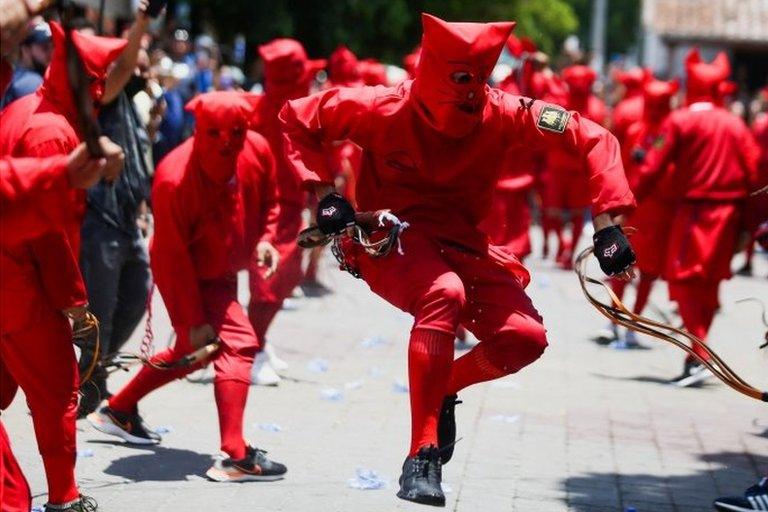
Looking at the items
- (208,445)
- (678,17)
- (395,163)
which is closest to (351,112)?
(395,163)

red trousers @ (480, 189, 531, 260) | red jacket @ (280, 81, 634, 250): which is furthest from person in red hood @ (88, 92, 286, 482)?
red trousers @ (480, 189, 531, 260)

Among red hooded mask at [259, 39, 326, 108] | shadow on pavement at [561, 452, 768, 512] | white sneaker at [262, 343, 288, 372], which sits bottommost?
white sneaker at [262, 343, 288, 372]

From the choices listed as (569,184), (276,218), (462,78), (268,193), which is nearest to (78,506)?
(462,78)

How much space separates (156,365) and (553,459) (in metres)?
2.00

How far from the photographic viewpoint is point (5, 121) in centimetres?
568

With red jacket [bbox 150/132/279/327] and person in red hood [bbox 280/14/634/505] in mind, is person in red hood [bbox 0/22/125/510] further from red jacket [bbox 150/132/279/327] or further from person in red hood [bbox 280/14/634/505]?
red jacket [bbox 150/132/279/327]

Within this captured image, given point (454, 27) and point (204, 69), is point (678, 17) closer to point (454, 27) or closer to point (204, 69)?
point (204, 69)

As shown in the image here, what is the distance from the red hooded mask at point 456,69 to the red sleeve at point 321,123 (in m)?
0.27

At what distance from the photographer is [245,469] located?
7.01 m

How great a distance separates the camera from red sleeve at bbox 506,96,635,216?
20.0ft

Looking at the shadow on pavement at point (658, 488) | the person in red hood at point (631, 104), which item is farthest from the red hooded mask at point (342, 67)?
the shadow on pavement at point (658, 488)

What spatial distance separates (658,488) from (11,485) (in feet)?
10.8

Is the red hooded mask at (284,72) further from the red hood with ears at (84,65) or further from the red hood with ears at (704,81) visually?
the red hood with ears at (84,65)

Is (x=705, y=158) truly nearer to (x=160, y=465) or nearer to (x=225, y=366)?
(x=225, y=366)
